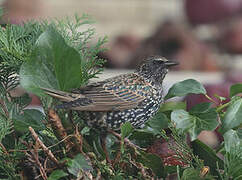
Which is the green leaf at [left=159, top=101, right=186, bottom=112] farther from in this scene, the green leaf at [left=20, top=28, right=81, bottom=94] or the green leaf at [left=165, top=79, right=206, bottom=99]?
the green leaf at [left=20, top=28, right=81, bottom=94]

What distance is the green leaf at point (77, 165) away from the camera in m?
0.71

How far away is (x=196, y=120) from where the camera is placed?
0.83m

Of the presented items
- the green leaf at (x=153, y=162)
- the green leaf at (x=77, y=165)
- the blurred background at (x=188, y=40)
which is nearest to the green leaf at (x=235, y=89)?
the green leaf at (x=153, y=162)

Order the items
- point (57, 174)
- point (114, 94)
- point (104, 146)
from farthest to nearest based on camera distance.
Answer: point (114, 94) → point (104, 146) → point (57, 174)

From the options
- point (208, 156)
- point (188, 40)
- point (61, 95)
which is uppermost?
point (61, 95)

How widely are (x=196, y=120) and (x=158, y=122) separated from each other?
63mm

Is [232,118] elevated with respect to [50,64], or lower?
lower

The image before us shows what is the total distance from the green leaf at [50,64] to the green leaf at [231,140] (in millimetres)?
246

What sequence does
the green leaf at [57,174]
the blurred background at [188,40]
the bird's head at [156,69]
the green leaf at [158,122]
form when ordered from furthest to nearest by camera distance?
the blurred background at [188,40] → the bird's head at [156,69] → the green leaf at [158,122] → the green leaf at [57,174]

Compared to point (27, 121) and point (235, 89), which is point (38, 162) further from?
point (235, 89)

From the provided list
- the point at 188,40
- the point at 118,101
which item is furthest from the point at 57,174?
the point at 188,40

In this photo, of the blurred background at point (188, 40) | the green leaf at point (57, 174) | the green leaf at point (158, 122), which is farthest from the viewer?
the blurred background at point (188, 40)

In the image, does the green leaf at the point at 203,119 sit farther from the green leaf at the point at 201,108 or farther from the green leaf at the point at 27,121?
the green leaf at the point at 27,121

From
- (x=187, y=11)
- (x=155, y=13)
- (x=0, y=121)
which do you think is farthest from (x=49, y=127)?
(x=155, y=13)
